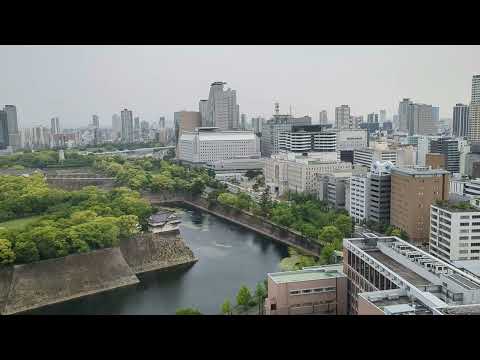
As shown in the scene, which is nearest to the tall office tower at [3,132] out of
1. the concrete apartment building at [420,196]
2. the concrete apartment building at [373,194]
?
the concrete apartment building at [373,194]

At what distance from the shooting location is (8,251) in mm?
4414

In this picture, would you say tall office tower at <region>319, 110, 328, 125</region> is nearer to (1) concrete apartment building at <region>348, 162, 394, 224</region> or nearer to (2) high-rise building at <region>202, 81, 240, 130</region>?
(2) high-rise building at <region>202, 81, 240, 130</region>

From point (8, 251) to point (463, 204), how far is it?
4024 mm

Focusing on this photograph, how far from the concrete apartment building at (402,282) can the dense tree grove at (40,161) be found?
9004 millimetres

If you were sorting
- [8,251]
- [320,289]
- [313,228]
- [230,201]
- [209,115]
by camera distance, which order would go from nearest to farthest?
1. [320,289]
2. [8,251]
3. [313,228]
4. [230,201]
5. [209,115]

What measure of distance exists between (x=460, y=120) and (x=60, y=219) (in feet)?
37.7

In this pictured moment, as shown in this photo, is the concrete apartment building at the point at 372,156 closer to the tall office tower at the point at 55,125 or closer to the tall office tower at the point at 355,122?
the tall office tower at the point at 355,122

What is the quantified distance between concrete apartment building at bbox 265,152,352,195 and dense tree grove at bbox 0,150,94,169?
15.5 ft

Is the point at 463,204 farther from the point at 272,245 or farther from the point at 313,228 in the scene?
the point at 272,245

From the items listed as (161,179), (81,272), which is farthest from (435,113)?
(81,272)

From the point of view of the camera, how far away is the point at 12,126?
43.3ft

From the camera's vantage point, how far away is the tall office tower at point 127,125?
63.9 ft

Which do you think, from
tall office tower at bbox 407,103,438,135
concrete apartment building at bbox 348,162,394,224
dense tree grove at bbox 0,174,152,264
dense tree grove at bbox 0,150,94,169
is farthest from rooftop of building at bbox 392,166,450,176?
tall office tower at bbox 407,103,438,135

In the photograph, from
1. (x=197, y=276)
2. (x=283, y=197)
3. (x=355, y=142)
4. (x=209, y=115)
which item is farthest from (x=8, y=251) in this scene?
(x=209, y=115)
